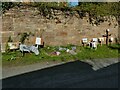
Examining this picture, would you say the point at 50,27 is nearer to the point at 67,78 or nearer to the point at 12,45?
the point at 12,45

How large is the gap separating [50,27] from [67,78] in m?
4.77

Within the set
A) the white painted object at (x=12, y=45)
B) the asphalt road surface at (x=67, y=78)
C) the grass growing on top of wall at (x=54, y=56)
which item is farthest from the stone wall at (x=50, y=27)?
the asphalt road surface at (x=67, y=78)

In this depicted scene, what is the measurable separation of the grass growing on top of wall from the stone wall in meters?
0.57

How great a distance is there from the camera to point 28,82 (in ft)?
28.3

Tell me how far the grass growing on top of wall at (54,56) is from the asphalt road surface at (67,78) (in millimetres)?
1174

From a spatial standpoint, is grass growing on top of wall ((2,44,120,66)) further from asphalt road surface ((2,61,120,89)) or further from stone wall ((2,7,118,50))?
asphalt road surface ((2,61,120,89))

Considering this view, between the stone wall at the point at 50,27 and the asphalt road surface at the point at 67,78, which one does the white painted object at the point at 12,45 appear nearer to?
the stone wall at the point at 50,27

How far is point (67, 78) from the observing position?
9.19 metres

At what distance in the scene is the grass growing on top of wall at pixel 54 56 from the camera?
11.1 meters

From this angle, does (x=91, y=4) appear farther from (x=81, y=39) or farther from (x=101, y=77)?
(x=101, y=77)

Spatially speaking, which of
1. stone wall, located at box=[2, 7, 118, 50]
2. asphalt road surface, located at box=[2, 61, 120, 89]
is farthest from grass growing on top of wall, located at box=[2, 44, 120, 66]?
asphalt road surface, located at box=[2, 61, 120, 89]

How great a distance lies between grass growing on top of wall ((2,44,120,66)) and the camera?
36.3 ft

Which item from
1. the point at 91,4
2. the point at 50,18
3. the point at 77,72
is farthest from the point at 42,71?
the point at 91,4

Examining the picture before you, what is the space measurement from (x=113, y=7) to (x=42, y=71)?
7374 mm
